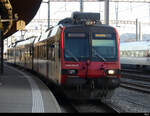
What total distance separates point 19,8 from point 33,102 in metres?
18.6

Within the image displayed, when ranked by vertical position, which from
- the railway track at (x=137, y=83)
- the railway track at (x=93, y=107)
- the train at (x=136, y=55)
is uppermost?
the train at (x=136, y=55)

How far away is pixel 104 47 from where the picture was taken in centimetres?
1136

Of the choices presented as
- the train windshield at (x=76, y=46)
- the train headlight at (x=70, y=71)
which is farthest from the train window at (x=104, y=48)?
the train headlight at (x=70, y=71)

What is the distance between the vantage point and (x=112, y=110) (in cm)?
1044

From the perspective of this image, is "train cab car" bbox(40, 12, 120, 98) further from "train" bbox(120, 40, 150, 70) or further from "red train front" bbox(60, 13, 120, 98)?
"train" bbox(120, 40, 150, 70)

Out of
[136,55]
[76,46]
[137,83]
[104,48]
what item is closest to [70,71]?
[76,46]

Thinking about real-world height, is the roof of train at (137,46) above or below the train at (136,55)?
above

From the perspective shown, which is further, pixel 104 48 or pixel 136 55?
pixel 136 55

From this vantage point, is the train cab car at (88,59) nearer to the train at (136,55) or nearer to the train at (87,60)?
the train at (87,60)

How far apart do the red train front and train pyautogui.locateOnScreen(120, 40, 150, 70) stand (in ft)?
68.6

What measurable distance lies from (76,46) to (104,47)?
98cm

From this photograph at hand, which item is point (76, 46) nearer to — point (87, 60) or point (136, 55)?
point (87, 60)

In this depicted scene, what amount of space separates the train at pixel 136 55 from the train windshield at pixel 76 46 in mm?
21243

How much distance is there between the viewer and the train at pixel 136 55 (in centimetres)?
3238
